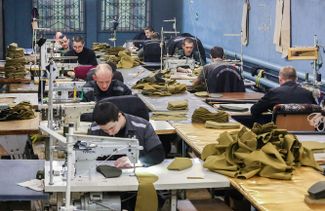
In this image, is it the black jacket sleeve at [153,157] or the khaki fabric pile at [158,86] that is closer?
the black jacket sleeve at [153,157]

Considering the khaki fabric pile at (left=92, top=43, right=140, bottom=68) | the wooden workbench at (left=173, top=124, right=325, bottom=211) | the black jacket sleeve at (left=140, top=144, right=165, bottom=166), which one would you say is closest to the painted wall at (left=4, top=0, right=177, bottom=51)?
the khaki fabric pile at (left=92, top=43, right=140, bottom=68)

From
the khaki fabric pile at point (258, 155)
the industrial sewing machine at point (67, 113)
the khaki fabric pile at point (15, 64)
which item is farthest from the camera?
the khaki fabric pile at point (15, 64)

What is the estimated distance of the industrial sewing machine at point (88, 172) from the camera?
12.9ft

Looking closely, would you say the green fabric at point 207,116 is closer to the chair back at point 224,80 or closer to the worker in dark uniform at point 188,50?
the chair back at point 224,80

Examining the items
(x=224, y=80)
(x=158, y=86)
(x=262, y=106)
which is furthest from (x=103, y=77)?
(x=224, y=80)

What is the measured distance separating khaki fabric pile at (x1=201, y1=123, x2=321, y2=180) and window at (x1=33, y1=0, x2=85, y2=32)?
11.3 meters

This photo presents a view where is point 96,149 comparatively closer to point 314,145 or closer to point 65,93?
point 314,145

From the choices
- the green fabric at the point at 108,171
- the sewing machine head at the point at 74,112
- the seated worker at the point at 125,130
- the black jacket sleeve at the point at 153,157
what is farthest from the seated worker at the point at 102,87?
the green fabric at the point at 108,171

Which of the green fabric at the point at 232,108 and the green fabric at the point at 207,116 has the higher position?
the green fabric at the point at 207,116

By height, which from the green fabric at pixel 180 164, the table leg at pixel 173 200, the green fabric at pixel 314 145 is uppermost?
the green fabric at pixel 314 145

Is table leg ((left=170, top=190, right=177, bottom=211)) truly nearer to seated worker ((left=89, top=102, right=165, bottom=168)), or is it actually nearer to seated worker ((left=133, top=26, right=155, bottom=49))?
seated worker ((left=89, top=102, right=165, bottom=168))

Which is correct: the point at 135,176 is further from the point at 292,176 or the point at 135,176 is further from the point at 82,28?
the point at 82,28

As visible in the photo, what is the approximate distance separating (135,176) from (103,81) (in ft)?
8.46

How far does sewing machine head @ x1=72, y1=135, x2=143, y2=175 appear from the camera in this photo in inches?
159
